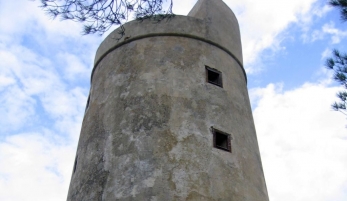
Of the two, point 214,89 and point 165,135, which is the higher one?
point 214,89

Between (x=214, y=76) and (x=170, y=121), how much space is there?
1.93 metres

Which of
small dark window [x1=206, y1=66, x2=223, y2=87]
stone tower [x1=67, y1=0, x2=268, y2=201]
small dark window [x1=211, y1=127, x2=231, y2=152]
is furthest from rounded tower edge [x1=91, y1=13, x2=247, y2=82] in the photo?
small dark window [x1=211, y1=127, x2=231, y2=152]

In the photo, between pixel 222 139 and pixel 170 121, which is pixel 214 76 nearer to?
pixel 222 139

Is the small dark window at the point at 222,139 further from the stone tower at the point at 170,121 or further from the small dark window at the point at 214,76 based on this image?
the small dark window at the point at 214,76

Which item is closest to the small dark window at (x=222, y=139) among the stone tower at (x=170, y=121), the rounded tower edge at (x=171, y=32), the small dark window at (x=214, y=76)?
the stone tower at (x=170, y=121)

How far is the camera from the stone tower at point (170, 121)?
8.33 metres

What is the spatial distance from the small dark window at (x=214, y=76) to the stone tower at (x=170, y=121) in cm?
2

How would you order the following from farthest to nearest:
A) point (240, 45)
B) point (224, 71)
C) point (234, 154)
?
point (240, 45) < point (224, 71) < point (234, 154)

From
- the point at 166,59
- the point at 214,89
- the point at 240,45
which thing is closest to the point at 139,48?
the point at 166,59

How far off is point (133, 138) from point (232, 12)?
5502mm

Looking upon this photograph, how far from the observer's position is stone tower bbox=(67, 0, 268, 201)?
8.33 metres

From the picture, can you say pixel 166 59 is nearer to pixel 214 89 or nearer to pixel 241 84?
pixel 214 89

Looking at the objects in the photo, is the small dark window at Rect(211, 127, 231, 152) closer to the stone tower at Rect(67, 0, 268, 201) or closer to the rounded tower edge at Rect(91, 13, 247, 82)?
the stone tower at Rect(67, 0, 268, 201)

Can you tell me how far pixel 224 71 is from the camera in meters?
10.5
